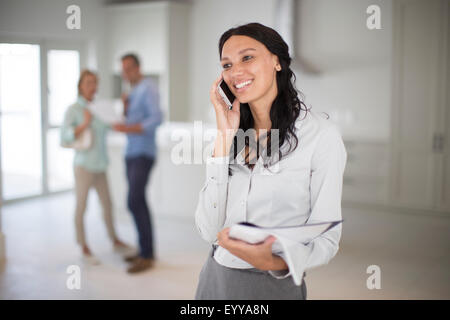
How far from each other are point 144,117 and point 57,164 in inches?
73.0

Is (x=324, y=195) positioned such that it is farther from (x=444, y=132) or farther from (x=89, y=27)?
(x=89, y=27)

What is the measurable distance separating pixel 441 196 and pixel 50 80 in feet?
10.8

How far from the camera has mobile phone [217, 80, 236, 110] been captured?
111 centimetres

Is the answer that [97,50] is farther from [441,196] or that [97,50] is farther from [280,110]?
[280,110]

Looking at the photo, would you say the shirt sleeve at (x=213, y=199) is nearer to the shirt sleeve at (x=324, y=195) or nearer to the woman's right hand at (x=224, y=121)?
the woman's right hand at (x=224, y=121)

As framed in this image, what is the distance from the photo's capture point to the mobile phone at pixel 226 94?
1.11 m

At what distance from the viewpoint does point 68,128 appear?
3.12 metres

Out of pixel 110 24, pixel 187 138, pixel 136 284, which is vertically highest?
pixel 110 24

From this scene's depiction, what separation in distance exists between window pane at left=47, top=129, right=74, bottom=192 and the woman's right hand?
377 centimetres

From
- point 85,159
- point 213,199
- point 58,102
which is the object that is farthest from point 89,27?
point 213,199

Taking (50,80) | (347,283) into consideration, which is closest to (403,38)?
(347,283)

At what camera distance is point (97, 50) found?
6.07 m

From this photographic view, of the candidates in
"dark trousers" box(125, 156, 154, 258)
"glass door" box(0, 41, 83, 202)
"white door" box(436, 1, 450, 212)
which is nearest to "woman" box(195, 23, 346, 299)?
"glass door" box(0, 41, 83, 202)

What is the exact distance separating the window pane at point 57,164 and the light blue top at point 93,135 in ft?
4.61
